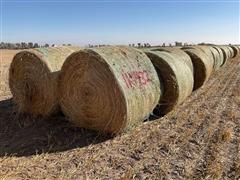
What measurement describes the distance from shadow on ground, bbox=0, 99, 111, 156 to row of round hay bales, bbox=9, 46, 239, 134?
0.23m

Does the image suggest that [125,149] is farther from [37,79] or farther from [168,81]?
[37,79]

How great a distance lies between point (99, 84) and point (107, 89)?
23cm

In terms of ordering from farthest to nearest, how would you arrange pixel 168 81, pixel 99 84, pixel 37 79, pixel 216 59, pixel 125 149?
pixel 216 59
pixel 168 81
pixel 37 79
pixel 99 84
pixel 125 149

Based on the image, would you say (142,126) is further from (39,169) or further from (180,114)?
(39,169)

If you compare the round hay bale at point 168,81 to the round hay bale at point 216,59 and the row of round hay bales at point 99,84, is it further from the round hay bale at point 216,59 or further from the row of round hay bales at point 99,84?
the round hay bale at point 216,59

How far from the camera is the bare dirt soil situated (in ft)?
17.4

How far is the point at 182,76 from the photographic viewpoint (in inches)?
351

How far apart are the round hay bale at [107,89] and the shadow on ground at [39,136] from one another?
295 millimetres

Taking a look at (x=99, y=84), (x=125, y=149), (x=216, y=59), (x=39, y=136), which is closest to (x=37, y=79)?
(x=39, y=136)

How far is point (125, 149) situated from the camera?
20.4ft

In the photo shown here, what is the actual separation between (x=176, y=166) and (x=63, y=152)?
1.84 m

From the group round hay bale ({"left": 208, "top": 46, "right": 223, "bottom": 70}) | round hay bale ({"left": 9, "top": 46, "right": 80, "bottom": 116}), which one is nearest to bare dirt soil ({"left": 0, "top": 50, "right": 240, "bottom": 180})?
round hay bale ({"left": 9, "top": 46, "right": 80, "bottom": 116})

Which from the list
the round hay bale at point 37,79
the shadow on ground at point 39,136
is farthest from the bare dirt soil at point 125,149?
the round hay bale at point 37,79

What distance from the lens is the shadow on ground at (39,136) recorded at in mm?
6207
